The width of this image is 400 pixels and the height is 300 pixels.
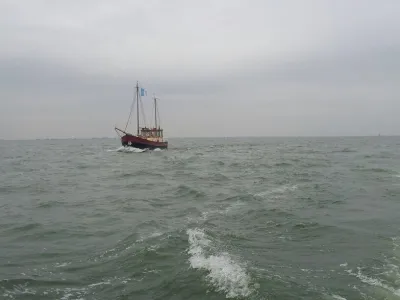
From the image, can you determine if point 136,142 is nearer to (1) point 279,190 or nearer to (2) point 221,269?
(1) point 279,190

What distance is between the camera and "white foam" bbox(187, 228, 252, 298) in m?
7.44

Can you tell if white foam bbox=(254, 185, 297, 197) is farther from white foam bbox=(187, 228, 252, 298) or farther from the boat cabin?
the boat cabin

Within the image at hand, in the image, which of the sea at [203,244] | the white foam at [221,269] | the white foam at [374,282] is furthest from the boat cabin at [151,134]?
the white foam at [374,282]

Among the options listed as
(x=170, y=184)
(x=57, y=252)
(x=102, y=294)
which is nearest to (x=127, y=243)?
(x=57, y=252)

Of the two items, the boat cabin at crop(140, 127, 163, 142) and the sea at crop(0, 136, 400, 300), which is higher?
the boat cabin at crop(140, 127, 163, 142)

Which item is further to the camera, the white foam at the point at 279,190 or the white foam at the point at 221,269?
the white foam at the point at 279,190

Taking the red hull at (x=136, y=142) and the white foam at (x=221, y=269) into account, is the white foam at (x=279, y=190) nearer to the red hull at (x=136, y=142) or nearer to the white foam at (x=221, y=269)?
the white foam at (x=221, y=269)

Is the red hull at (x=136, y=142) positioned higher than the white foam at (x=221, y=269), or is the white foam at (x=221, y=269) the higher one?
the red hull at (x=136, y=142)

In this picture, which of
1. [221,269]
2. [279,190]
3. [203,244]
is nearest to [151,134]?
[279,190]

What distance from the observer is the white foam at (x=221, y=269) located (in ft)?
24.4

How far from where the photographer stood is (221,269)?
850cm

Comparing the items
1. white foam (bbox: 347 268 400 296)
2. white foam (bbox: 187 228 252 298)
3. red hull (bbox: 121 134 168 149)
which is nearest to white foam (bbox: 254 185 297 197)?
white foam (bbox: 187 228 252 298)

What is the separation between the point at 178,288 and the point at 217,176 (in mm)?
21269

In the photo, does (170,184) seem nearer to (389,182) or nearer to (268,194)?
(268,194)
